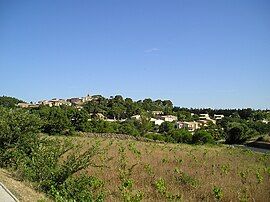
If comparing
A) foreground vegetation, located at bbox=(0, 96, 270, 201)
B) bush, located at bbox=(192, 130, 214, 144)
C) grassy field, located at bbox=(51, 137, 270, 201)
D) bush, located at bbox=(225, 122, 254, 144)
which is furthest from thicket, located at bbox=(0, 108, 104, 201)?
bush, located at bbox=(225, 122, 254, 144)

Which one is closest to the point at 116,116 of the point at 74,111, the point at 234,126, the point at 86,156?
the point at 234,126

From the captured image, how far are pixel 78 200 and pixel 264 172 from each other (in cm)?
1051

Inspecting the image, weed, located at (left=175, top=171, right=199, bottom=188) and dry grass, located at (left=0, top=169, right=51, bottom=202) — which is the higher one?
dry grass, located at (left=0, top=169, right=51, bottom=202)

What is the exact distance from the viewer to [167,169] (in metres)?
17.0

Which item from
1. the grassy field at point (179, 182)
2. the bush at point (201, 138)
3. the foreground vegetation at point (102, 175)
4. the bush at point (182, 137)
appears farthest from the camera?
the bush at point (182, 137)

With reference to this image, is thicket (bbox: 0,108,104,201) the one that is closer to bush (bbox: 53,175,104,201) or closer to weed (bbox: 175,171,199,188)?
bush (bbox: 53,175,104,201)

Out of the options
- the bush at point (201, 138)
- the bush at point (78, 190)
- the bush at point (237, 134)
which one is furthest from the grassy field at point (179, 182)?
the bush at point (237, 134)

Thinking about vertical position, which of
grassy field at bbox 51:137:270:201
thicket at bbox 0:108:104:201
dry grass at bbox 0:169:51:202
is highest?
thicket at bbox 0:108:104:201

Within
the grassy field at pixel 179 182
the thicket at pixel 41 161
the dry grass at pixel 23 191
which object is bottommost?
the grassy field at pixel 179 182

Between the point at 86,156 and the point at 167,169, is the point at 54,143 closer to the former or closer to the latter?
→ the point at 86,156

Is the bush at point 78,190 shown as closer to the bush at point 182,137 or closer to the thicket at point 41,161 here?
the thicket at point 41,161

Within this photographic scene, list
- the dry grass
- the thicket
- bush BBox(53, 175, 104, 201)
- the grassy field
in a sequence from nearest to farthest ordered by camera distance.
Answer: the dry grass
bush BBox(53, 175, 104, 201)
the thicket
the grassy field

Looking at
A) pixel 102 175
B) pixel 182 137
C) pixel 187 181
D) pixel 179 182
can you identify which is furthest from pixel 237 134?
pixel 102 175

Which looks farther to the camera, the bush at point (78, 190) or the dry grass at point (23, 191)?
the bush at point (78, 190)
